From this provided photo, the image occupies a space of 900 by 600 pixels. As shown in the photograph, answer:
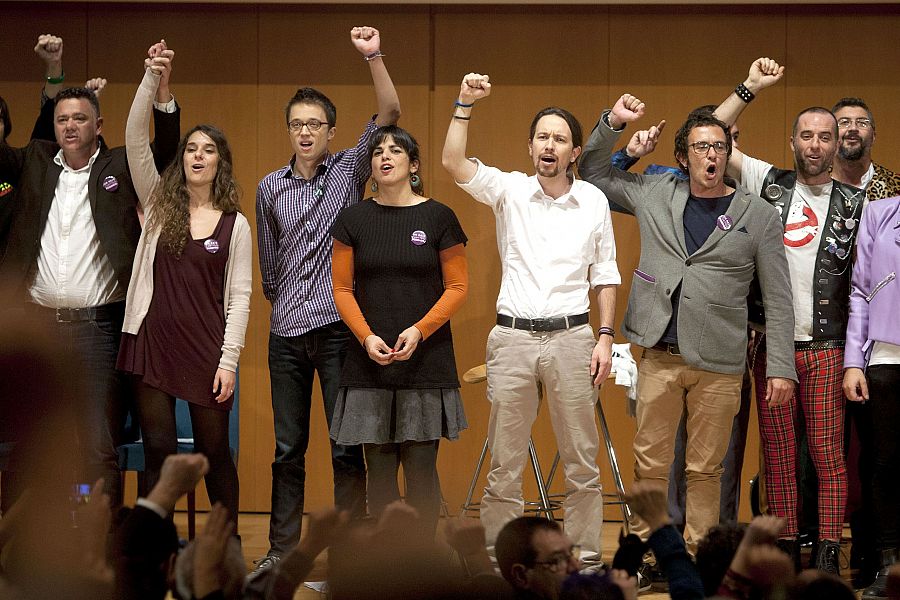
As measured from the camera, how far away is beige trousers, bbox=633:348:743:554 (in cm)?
370

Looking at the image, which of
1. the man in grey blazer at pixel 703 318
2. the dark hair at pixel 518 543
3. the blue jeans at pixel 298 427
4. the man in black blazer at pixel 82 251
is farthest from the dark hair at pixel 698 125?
the dark hair at pixel 518 543

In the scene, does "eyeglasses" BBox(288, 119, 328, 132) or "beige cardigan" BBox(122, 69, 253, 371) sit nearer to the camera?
"beige cardigan" BBox(122, 69, 253, 371)

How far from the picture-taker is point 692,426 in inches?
148

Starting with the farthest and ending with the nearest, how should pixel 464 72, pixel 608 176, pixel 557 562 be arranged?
pixel 464 72
pixel 608 176
pixel 557 562

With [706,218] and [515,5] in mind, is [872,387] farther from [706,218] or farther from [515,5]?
[515,5]

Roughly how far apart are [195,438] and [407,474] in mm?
754

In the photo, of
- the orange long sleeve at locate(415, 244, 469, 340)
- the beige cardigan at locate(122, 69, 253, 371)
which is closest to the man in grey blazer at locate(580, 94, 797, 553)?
the orange long sleeve at locate(415, 244, 469, 340)

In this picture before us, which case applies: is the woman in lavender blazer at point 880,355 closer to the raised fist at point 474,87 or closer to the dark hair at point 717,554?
the raised fist at point 474,87

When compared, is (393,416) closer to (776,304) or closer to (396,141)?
(396,141)

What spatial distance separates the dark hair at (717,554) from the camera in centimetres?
208

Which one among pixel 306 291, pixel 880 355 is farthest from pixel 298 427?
pixel 880 355

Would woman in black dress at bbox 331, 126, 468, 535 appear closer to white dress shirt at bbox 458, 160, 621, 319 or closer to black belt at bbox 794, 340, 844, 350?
white dress shirt at bbox 458, 160, 621, 319

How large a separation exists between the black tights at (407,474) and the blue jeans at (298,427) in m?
0.24

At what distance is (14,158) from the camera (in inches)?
151
